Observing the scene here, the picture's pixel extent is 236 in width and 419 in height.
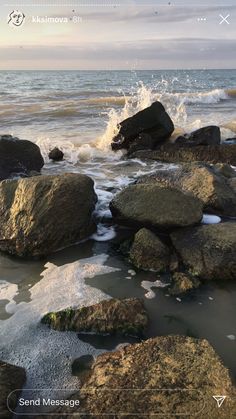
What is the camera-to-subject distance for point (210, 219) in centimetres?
518

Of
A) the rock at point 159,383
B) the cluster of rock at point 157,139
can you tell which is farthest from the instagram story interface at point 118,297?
the cluster of rock at point 157,139

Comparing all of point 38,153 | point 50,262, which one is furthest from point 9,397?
point 38,153

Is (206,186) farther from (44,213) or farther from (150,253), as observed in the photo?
(44,213)

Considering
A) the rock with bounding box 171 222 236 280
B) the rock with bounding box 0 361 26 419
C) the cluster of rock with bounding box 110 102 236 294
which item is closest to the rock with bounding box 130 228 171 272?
the cluster of rock with bounding box 110 102 236 294

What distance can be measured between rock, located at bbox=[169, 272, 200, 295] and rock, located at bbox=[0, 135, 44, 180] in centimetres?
432

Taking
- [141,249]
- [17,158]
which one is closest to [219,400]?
[141,249]

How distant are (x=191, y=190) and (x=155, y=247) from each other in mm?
1597

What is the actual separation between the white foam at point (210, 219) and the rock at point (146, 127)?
4277 mm

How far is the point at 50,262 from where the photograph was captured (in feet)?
14.8

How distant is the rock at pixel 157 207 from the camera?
15.2 feet

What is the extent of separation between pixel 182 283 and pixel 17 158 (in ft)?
15.6

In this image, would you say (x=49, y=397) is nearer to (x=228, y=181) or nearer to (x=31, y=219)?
(x=31, y=219)

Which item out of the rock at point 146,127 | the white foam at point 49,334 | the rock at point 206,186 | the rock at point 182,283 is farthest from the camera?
the rock at point 146,127

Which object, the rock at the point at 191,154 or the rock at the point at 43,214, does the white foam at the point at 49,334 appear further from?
the rock at the point at 191,154
